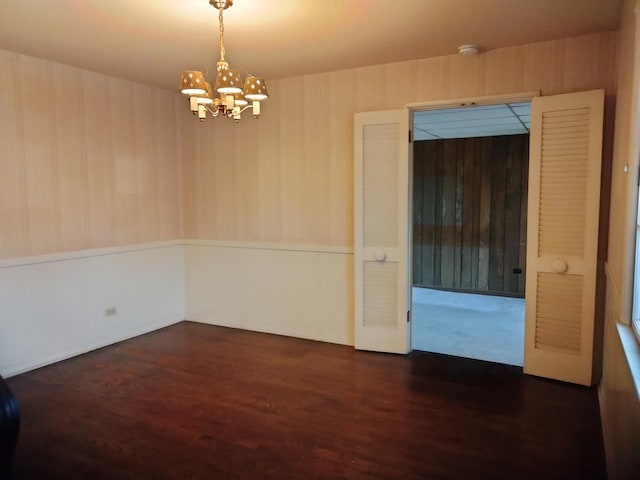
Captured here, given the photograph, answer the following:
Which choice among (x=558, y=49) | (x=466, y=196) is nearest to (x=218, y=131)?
(x=558, y=49)

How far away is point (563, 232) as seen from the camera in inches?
132

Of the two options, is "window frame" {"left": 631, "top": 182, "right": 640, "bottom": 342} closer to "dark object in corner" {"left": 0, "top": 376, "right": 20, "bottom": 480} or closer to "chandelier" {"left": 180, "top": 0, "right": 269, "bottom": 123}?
"chandelier" {"left": 180, "top": 0, "right": 269, "bottom": 123}

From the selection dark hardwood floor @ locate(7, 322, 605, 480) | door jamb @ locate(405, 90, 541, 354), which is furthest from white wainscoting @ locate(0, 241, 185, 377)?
door jamb @ locate(405, 90, 541, 354)

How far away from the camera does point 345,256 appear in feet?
14.1

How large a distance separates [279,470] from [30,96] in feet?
11.1

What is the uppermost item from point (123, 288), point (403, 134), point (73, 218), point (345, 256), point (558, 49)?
point (558, 49)

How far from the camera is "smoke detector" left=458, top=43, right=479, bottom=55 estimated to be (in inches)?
134

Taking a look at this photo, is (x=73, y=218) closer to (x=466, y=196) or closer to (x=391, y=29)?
(x=391, y=29)

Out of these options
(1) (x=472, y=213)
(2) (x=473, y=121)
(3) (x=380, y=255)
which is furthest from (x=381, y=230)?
(1) (x=472, y=213)

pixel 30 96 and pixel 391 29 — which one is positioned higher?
pixel 391 29

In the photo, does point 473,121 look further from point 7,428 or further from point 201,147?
point 7,428

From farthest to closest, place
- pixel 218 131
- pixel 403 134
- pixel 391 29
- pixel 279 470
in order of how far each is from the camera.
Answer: pixel 218 131
pixel 403 134
pixel 391 29
pixel 279 470

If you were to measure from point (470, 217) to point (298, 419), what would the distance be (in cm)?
507

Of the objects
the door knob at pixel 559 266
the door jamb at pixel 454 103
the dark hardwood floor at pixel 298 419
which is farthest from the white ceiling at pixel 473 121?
the dark hardwood floor at pixel 298 419
